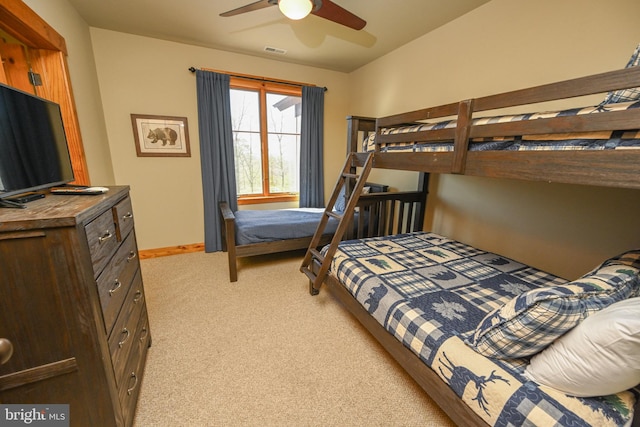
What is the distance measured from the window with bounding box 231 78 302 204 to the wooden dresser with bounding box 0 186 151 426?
2704 mm

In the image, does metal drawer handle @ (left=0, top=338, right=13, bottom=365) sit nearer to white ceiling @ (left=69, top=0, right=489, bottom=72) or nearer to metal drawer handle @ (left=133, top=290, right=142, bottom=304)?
metal drawer handle @ (left=133, top=290, right=142, bottom=304)

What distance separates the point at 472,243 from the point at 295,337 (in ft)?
6.66

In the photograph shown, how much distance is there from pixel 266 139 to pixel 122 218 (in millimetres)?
2605

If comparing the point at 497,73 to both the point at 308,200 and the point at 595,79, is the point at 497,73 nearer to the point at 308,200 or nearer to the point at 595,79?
the point at 595,79

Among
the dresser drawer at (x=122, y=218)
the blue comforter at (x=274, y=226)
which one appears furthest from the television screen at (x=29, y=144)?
the blue comforter at (x=274, y=226)

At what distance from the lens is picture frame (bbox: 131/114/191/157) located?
9.89ft

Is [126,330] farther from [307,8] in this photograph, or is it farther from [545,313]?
[307,8]

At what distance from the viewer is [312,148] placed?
3.84 m

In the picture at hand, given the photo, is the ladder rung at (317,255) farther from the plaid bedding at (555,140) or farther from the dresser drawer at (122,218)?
the dresser drawer at (122,218)

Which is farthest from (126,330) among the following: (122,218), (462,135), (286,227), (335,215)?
(462,135)

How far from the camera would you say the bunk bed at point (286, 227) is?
8.52 feet

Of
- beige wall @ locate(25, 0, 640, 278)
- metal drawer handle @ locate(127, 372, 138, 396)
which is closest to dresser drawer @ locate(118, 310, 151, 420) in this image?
metal drawer handle @ locate(127, 372, 138, 396)

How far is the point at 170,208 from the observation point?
3.32 meters

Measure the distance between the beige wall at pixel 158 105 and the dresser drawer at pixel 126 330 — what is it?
1.97 meters
